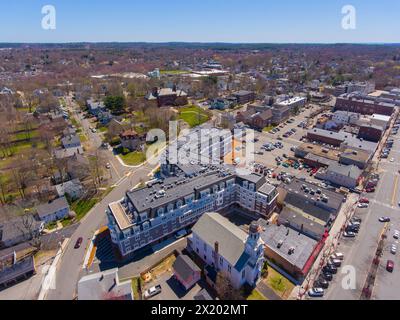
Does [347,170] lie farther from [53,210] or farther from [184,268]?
[53,210]

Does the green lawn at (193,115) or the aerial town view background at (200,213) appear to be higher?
the green lawn at (193,115)

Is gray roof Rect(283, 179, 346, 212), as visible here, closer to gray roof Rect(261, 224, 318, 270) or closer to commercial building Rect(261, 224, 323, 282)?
commercial building Rect(261, 224, 323, 282)

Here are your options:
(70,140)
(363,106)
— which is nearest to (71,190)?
(70,140)

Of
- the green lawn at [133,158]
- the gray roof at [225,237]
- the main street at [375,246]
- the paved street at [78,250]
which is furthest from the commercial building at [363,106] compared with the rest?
the gray roof at [225,237]

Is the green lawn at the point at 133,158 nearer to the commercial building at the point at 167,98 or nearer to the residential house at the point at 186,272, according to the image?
the residential house at the point at 186,272

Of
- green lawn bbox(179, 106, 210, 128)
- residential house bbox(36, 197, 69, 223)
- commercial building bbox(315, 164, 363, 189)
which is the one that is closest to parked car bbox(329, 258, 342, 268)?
commercial building bbox(315, 164, 363, 189)
